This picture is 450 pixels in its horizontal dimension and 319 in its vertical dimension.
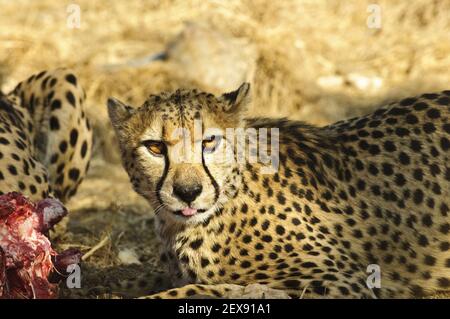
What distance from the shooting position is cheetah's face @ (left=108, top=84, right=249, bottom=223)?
493 cm

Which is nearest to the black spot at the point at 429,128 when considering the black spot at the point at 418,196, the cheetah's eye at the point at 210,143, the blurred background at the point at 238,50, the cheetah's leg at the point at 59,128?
the black spot at the point at 418,196

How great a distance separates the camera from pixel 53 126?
7289 millimetres

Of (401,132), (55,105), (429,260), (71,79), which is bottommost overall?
(429,260)

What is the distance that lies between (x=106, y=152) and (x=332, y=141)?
3660mm

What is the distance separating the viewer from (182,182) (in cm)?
485

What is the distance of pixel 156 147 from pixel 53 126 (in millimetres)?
2348

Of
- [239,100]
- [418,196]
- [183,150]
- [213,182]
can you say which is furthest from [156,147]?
[418,196]

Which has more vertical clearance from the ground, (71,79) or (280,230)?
(71,79)

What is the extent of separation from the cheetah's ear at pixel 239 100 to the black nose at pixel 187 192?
603 mm

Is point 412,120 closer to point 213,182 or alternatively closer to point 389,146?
point 389,146

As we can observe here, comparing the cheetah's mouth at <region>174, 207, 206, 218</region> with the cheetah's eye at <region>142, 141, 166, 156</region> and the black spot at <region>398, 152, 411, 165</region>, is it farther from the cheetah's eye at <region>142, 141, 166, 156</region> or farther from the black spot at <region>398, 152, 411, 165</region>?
the black spot at <region>398, 152, 411, 165</region>

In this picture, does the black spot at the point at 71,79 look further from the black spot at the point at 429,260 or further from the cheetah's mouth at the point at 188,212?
the black spot at the point at 429,260

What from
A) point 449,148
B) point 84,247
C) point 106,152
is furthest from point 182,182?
point 106,152

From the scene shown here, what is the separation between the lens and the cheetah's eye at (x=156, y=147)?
5.09 meters
